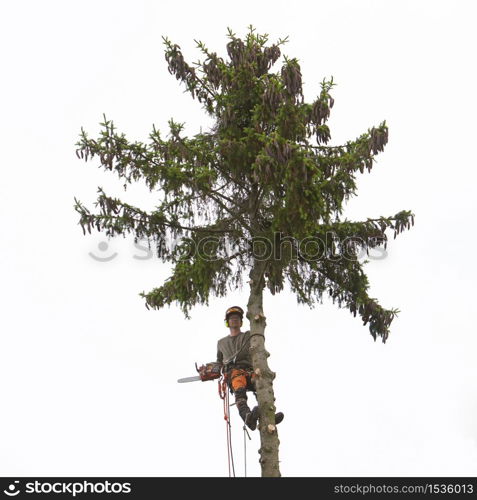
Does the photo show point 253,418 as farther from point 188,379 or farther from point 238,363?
point 188,379

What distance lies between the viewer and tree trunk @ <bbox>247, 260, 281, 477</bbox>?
10844 mm

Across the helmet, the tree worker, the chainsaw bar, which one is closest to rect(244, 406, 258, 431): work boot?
the tree worker

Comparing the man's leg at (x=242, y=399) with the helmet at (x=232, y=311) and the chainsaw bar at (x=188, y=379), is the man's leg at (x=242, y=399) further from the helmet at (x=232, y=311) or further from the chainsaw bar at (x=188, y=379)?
the helmet at (x=232, y=311)

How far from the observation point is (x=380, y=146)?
40.5 ft

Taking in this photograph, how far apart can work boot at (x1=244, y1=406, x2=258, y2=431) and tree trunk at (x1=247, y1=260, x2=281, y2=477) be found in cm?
9

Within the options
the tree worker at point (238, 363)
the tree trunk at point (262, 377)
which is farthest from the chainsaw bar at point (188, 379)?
the tree trunk at point (262, 377)

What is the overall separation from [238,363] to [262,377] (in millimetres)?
870

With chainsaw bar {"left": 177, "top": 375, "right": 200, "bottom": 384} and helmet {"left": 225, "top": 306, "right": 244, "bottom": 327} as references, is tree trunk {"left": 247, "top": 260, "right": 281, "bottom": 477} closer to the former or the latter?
helmet {"left": 225, "top": 306, "right": 244, "bottom": 327}

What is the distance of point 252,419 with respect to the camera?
1124 cm

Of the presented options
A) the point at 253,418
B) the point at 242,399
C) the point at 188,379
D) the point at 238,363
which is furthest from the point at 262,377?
the point at 188,379

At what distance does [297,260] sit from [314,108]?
282 centimetres

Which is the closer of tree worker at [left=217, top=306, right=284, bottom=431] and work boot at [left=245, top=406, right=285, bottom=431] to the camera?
work boot at [left=245, top=406, right=285, bottom=431]

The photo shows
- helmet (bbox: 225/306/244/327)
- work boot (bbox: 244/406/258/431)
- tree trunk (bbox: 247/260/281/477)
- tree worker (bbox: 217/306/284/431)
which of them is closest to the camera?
tree trunk (bbox: 247/260/281/477)
